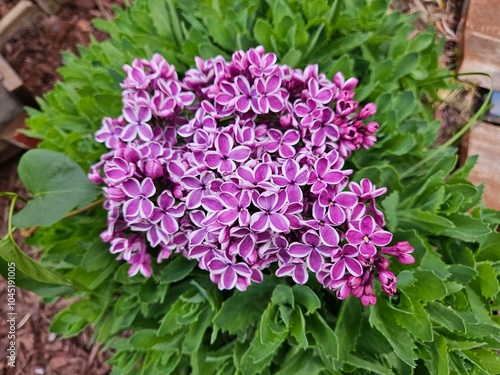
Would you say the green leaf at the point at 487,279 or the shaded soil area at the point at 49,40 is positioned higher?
the shaded soil area at the point at 49,40

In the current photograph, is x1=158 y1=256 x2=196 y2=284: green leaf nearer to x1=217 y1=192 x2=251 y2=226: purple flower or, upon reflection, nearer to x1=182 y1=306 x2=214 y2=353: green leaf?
x1=182 y1=306 x2=214 y2=353: green leaf

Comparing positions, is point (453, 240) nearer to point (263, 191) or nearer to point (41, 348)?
point (263, 191)

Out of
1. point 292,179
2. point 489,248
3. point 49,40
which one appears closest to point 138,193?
point 292,179

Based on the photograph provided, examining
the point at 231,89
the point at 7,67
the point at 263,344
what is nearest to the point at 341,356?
the point at 263,344

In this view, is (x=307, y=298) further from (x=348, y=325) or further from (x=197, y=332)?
(x=197, y=332)

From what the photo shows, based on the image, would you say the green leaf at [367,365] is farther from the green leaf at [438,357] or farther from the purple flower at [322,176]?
the purple flower at [322,176]

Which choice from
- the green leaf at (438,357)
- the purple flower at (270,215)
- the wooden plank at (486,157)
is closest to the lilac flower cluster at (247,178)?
the purple flower at (270,215)

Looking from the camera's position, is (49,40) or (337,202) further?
(49,40)
